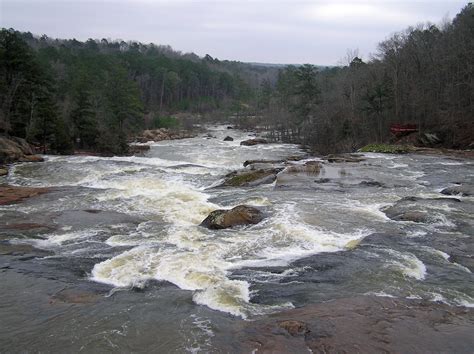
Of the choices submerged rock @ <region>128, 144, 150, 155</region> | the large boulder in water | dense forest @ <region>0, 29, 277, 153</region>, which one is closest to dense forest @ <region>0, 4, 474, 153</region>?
dense forest @ <region>0, 29, 277, 153</region>

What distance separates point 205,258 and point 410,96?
43.1 m

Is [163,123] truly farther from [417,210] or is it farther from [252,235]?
[252,235]

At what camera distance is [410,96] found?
49.3m

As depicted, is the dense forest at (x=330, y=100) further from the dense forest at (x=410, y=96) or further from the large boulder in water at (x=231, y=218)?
the large boulder in water at (x=231, y=218)

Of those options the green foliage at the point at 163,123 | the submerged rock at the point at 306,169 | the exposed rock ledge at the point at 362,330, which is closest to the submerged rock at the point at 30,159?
the submerged rock at the point at 306,169

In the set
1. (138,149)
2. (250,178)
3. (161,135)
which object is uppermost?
(250,178)

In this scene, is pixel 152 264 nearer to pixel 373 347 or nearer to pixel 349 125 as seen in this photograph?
pixel 373 347

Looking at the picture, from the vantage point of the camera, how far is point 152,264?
1226cm

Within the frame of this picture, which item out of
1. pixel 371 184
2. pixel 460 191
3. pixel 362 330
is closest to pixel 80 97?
pixel 371 184

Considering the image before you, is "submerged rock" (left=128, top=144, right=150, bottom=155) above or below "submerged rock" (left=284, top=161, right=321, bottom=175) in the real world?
below

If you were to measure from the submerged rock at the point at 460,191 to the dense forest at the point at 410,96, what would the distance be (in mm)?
21638

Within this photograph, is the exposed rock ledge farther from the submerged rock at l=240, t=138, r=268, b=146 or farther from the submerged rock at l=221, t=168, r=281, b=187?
the submerged rock at l=240, t=138, r=268, b=146

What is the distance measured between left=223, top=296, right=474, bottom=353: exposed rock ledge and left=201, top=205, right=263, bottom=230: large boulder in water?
6682 mm

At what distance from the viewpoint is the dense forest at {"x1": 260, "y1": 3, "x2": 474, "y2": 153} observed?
148 feet
